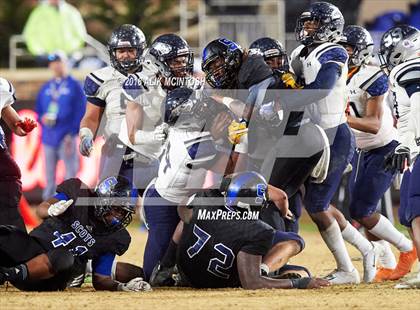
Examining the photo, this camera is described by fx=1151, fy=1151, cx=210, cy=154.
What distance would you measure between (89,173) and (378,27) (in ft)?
17.3

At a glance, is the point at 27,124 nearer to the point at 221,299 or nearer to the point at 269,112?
the point at 269,112

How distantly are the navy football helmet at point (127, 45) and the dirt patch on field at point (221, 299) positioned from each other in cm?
212

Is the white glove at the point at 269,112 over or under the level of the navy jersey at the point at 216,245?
over

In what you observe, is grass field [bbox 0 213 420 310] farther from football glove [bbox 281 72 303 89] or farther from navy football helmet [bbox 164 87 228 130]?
football glove [bbox 281 72 303 89]

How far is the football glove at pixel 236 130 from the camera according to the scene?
28.6 feet

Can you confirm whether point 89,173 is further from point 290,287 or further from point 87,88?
point 290,287

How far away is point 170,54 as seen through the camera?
9.34 metres

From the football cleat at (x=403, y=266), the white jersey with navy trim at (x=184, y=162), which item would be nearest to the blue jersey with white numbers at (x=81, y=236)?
the white jersey with navy trim at (x=184, y=162)

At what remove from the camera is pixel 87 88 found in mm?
10219

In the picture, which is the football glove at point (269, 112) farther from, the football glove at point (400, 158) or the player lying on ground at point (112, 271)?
the player lying on ground at point (112, 271)

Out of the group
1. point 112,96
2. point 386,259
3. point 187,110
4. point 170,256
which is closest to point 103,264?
point 170,256

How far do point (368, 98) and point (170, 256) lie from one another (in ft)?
A: 7.73

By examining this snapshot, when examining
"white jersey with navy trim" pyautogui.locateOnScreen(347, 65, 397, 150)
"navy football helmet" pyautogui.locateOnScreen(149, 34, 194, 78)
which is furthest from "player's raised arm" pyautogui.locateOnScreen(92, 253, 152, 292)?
"white jersey with navy trim" pyautogui.locateOnScreen(347, 65, 397, 150)

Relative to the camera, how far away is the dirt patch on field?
24.5 feet
